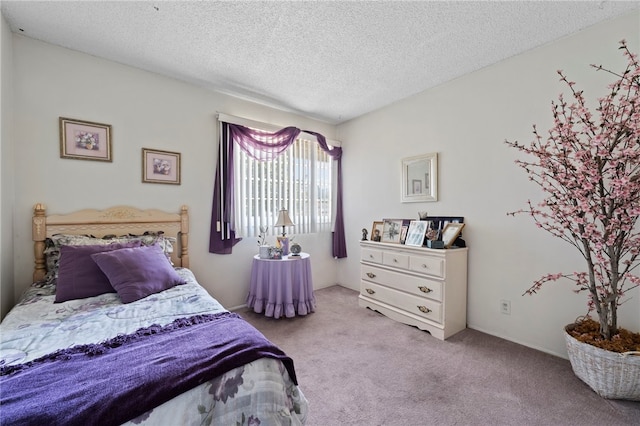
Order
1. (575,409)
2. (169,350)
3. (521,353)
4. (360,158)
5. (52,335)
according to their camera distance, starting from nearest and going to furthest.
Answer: (169,350)
(52,335)
(575,409)
(521,353)
(360,158)

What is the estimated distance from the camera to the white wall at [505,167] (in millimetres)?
2049

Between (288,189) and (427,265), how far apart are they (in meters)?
1.99

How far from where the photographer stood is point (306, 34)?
6.72 feet

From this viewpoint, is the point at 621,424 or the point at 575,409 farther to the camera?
the point at 575,409

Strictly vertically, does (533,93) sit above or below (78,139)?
above

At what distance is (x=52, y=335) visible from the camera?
1.24 meters

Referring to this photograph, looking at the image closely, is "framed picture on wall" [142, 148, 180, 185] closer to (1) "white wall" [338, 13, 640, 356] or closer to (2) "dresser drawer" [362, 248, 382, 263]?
(2) "dresser drawer" [362, 248, 382, 263]

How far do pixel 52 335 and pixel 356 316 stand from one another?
2433mm

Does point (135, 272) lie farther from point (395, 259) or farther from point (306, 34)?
point (395, 259)

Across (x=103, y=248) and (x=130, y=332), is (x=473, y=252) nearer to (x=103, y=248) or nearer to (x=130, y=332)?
(x=130, y=332)

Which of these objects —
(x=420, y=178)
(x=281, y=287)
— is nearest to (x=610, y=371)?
(x=420, y=178)

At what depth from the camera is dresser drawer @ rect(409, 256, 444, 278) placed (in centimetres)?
248

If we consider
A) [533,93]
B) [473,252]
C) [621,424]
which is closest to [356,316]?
[473,252]

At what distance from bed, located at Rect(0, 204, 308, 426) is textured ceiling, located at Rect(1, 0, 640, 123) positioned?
167cm
